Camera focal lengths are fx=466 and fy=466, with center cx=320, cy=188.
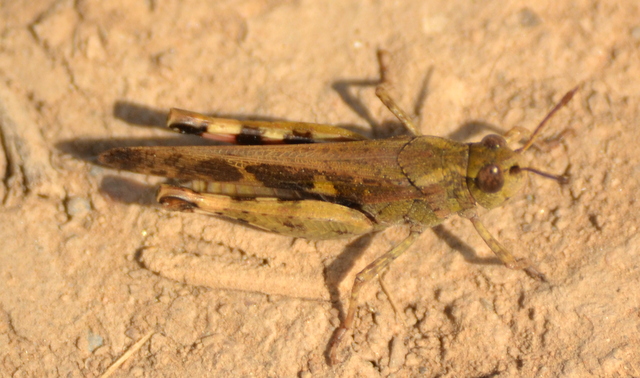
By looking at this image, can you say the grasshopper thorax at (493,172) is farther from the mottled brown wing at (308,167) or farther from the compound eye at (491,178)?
the mottled brown wing at (308,167)

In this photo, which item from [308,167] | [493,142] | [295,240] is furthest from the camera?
[295,240]

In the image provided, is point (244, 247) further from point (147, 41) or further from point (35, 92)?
point (35, 92)

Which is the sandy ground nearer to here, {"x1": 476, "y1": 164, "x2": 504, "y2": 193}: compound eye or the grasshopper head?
the grasshopper head

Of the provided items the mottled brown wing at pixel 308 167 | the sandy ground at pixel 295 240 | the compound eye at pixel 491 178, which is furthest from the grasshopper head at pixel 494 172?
the sandy ground at pixel 295 240

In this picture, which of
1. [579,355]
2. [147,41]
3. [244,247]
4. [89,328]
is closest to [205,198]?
[244,247]

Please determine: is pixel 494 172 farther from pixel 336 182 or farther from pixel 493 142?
pixel 336 182

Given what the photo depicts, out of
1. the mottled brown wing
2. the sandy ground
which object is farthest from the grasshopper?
the sandy ground

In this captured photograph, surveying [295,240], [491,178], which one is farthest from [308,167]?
[491,178]
